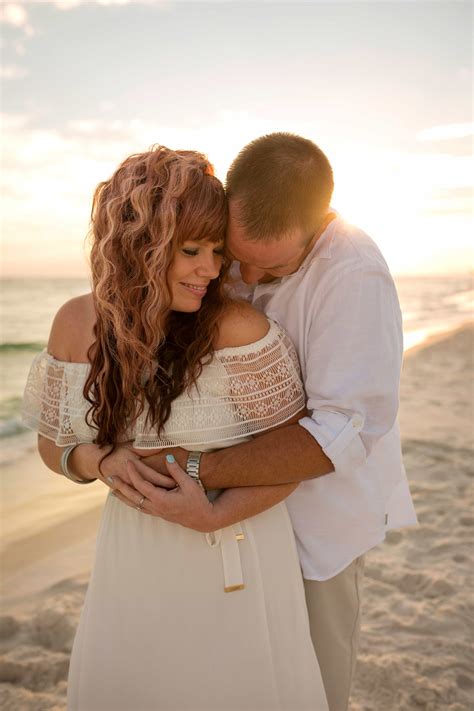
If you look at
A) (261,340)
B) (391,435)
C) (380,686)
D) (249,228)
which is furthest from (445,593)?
(249,228)

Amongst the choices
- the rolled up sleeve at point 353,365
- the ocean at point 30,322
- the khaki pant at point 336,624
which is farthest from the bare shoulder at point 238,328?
the ocean at point 30,322

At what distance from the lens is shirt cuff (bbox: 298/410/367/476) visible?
2182 millimetres

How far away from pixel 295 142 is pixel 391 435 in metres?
1.17

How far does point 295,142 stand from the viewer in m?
2.39

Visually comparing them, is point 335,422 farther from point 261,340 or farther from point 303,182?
point 303,182

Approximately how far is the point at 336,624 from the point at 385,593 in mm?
1799

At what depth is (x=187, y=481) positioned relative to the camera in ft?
7.16

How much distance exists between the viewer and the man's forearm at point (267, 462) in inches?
85.9

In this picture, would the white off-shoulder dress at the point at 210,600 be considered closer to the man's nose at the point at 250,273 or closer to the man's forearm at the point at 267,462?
the man's forearm at the point at 267,462

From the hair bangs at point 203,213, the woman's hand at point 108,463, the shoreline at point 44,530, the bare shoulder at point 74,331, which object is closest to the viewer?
the hair bangs at point 203,213

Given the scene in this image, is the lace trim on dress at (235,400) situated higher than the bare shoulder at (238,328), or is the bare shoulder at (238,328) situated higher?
the bare shoulder at (238,328)

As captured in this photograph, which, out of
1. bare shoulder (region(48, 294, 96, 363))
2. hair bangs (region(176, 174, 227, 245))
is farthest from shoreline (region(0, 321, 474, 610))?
hair bangs (region(176, 174, 227, 245))

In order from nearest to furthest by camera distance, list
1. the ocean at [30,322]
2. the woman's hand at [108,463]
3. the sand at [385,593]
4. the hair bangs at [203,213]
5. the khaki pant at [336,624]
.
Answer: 1. the hair bangs at [203,213]
2. the woman's hand at [108,463]
3. the khaki pant at [336,624]
4. the sand at [385,593]
5. the ocean at [30,322]

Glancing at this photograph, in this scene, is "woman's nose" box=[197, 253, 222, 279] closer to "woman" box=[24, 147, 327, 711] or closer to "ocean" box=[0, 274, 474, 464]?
"woman" box=[24, 147, 327, 711]
